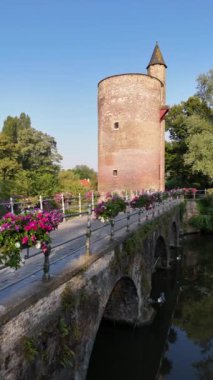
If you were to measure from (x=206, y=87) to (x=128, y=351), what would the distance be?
1055 inches

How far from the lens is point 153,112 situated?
23.8 m

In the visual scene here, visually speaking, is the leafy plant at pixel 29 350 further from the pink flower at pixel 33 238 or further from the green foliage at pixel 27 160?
the green foliage at pixel 27 160

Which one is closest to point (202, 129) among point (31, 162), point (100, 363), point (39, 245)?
point (31, 162)

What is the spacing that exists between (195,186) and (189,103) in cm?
987

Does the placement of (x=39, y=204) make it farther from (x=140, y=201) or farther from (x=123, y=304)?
(x=123, y=304)

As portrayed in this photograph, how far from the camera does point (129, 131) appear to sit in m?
23.0

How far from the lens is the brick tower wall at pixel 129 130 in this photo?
2288 centimetres

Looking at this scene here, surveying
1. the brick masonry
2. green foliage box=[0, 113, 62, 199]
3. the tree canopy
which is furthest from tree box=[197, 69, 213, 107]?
green foliage box=[0, 113, 62, 199]

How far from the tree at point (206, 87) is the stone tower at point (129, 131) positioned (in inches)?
303

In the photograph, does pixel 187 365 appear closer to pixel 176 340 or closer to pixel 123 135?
pixel 176 340

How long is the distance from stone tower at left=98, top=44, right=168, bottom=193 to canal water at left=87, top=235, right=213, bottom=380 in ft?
36.1

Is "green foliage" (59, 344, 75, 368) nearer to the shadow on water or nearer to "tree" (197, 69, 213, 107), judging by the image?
the shadow on water

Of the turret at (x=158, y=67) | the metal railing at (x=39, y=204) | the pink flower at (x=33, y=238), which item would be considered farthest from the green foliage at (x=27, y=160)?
the turret at (x=158, y=67)

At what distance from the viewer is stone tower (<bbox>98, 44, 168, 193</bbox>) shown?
22.9 metres
